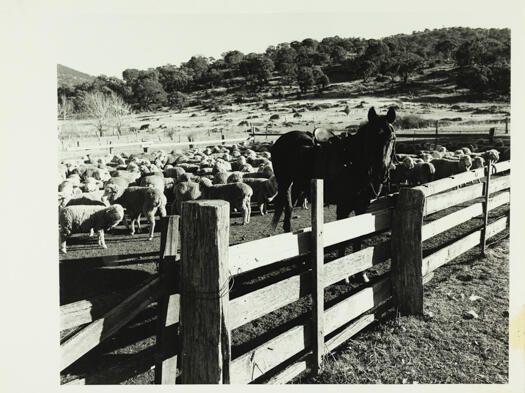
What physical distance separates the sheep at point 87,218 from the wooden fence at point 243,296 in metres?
5.18

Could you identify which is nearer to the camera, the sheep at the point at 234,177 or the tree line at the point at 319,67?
the tree line at the point at 319,67

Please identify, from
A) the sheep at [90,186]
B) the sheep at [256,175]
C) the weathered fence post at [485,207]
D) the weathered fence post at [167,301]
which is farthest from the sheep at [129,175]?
the weathered fence post at [167,301]

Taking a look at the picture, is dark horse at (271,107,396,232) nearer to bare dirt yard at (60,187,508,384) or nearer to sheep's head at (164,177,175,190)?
bare dirt yard at (60,187,508,384)

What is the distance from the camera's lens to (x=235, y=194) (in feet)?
34.9

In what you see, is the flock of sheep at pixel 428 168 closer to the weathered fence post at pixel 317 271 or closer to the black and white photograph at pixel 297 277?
the black and white photograph at pixel 297 277


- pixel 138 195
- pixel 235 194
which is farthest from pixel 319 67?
pixel 138 195

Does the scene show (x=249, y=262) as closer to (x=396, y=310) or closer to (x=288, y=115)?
(x=396, y=310)

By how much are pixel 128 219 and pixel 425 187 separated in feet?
26.7

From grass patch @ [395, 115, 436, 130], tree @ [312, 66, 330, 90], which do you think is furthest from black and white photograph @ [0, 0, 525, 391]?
grass patch @ [395, 115, 436, 130]

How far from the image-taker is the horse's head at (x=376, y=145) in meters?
5.69

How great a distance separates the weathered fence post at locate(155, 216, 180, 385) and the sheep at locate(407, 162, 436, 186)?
1285cm

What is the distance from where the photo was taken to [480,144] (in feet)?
68.1

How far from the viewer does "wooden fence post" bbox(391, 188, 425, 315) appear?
508cm

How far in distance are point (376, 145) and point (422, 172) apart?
9572 millimetres
